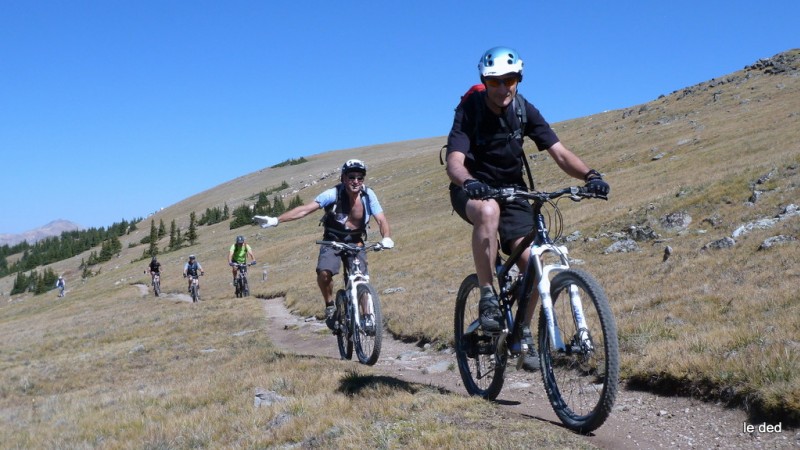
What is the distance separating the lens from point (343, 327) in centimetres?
1070

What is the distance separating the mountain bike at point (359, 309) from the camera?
958cm

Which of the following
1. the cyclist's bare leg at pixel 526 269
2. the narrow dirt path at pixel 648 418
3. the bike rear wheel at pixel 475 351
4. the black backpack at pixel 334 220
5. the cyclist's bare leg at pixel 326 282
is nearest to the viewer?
the narrow dirt path at pixel 648 418

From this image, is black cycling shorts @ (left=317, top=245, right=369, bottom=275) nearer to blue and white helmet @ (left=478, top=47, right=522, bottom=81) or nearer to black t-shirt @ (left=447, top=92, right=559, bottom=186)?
black t-shirt @ (left=447, top=92, right=559, bottom=186)

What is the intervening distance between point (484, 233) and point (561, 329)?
1.06 m

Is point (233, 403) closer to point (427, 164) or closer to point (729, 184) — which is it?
point (729, 184)

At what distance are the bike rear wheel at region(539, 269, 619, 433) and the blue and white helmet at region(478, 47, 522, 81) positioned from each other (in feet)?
5.76

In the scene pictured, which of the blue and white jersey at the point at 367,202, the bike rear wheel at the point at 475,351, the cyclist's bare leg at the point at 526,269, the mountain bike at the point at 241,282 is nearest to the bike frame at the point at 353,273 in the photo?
the blue and white jersey at the point at 367,202

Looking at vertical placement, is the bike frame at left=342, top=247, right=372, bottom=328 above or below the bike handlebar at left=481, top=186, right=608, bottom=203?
below

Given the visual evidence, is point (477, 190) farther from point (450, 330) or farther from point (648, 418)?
point (450, 330)

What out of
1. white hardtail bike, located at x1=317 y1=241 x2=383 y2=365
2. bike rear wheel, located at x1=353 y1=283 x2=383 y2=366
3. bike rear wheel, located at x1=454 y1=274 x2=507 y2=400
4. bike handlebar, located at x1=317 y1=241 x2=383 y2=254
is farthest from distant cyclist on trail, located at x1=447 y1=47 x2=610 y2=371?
bike handlebar, located at x1=317 y1=241 x2=383 y2=254

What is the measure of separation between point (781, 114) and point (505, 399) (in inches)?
2101

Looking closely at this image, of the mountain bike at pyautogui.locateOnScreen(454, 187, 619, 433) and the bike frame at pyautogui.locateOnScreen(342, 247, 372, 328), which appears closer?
the mountain bike at pyautogui.locateOnScreen(454, 187, 619, 433)

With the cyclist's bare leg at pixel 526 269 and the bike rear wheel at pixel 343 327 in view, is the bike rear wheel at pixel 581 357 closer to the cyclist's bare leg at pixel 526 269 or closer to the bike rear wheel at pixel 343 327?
the cyclist's bare leg at pixel 526 269

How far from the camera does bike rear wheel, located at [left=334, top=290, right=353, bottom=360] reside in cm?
1047
